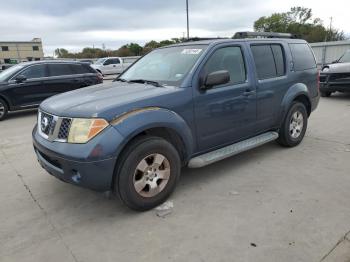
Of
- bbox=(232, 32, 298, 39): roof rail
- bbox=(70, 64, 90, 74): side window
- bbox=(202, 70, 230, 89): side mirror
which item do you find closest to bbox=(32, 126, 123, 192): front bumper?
bbox=(202, 70, 230, 89): side mirror

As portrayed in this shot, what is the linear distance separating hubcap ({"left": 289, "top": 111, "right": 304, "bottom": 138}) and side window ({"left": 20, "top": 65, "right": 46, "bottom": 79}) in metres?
7.51

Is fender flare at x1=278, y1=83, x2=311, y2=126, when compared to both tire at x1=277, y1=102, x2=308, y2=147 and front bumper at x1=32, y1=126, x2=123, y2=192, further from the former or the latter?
front bumper at x1=32, y1=126, x2=123, y2=192

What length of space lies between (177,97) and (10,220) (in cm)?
226

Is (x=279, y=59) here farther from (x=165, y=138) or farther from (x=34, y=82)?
(x=34, y=82)

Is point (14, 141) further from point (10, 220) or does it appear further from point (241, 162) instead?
point (241, 162)

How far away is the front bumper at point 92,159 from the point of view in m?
3.15

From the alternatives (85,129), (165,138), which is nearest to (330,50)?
(165,138)

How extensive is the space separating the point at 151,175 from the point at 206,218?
29.3 inches

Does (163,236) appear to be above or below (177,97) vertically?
below

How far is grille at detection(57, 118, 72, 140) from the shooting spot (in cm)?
333

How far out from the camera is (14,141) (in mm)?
6871

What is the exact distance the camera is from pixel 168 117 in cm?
365

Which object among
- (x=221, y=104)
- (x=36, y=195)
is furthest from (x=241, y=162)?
(x=36, y=195)

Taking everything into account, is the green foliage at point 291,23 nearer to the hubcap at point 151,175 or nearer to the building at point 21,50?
the building at point 21,50
